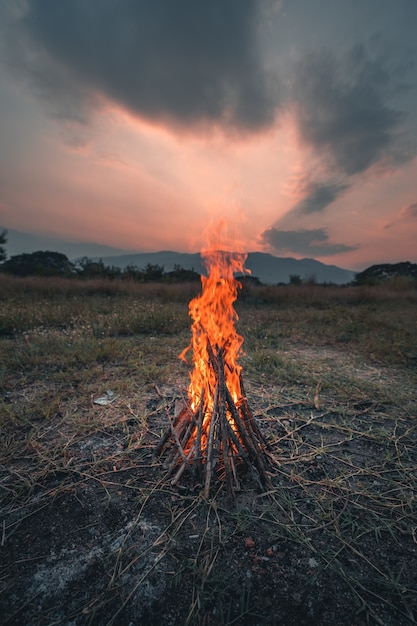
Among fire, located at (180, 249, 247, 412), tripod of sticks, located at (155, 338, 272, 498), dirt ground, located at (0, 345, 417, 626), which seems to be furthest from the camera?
fire, located at (180, 249, 247, 412)

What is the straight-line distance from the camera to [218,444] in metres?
2.46

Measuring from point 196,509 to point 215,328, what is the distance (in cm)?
157

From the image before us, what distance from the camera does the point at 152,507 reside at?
88.0 inches

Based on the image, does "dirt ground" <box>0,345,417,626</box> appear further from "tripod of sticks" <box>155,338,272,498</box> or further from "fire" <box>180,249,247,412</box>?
"fire" <box>180,249,247,412</box>

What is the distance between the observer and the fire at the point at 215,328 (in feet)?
8.75

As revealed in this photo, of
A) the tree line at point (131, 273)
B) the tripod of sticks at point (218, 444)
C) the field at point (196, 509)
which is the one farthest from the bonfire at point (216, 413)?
the tree line at point (131, 273)

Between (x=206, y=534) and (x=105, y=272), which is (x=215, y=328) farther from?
(x=105, y=272)

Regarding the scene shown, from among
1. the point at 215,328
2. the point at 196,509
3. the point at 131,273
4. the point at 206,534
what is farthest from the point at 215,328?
the point at 131,273

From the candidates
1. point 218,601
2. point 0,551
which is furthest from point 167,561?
point 0,551

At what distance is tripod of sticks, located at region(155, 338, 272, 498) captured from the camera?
→ 234 cm

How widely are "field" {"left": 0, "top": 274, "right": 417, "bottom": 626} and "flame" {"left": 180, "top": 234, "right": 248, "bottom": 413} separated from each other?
810mm

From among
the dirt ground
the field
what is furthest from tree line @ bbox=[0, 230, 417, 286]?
the dirt ground

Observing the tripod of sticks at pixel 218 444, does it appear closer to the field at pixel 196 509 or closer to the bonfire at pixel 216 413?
the bonfire at pixel 216 413

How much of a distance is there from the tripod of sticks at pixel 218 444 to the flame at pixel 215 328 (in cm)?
11
